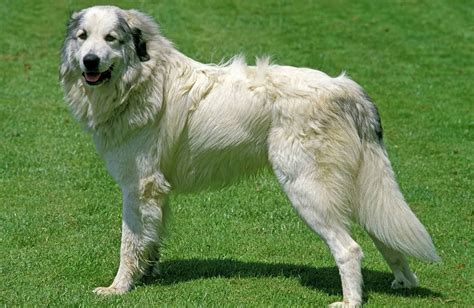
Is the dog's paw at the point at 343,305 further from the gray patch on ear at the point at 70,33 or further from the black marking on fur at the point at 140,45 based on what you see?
the gray patch on ear at the point at 70,33

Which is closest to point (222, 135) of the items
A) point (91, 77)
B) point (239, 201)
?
point (91, 77)

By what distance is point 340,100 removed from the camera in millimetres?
5898

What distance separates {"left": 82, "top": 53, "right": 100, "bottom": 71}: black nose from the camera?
591 cm

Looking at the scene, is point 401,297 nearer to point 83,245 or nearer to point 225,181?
point 225,181

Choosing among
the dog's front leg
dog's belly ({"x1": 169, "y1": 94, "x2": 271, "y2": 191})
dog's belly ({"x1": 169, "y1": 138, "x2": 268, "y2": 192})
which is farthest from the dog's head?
the dog's front leg

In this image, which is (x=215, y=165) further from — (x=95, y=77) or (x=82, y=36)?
(x=82, y=36)

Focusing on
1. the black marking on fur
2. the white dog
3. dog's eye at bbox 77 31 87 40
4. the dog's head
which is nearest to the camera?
the white dog

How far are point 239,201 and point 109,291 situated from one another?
2.78 m

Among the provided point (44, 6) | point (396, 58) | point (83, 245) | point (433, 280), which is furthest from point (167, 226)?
point (44, 6)

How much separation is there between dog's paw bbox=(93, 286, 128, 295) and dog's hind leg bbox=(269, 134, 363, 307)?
152 centimetres

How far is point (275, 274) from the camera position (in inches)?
264

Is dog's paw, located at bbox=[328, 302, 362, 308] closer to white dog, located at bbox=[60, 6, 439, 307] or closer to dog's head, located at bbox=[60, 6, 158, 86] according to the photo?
white dog, located at bbox=[60, 6, 439, 307]

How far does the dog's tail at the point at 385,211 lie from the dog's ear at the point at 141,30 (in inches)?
73.6

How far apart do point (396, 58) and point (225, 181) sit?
39.0ft
